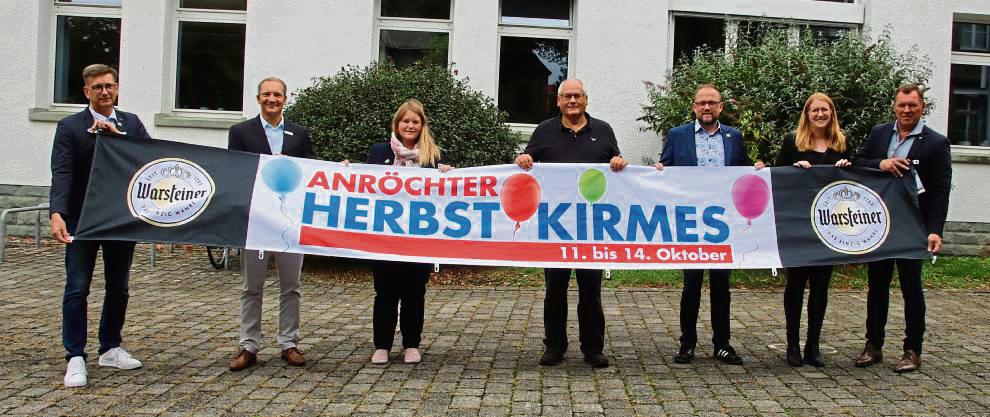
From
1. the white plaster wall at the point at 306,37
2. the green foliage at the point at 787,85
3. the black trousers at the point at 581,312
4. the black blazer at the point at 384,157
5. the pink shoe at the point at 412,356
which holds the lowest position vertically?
the pink shoe at the point at 412,356

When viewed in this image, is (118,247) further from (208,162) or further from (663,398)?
(663,398)

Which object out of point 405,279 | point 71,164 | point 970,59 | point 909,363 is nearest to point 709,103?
point 909,363

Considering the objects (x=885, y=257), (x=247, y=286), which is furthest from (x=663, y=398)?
(x=247, y=286)

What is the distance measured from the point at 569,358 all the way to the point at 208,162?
285 cm

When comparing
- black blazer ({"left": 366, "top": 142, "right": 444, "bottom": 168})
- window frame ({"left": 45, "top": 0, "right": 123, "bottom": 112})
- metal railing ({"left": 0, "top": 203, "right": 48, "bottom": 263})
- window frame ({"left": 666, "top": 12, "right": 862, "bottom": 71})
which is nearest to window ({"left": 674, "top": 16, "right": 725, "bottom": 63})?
window frame ({"left": 666, "top": 12, "right": 862, "bottom": 71})

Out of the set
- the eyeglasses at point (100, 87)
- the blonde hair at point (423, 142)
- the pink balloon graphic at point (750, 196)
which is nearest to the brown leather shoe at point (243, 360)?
the blonde hair at point (423, 142)

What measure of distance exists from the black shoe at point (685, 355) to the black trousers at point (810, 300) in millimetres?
691

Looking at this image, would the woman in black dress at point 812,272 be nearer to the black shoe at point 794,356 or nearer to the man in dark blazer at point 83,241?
the black shoe at point 794,356

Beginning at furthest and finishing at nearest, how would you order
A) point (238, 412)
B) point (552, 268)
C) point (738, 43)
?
point (738, 43), point (552, 268), point (238, 412)

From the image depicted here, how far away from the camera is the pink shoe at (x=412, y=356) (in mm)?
5996

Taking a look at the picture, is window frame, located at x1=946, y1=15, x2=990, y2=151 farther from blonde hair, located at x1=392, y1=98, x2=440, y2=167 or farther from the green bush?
blonde hair, located at x1=392, y1=98, x2=440, y2=167

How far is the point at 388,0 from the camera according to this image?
12.9m

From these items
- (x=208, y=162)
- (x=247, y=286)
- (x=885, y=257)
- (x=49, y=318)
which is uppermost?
(x=208, y=162)

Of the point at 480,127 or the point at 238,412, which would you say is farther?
the point at 480,127
